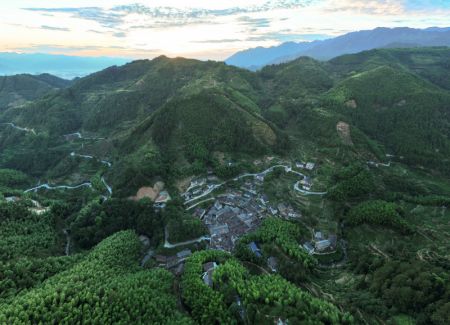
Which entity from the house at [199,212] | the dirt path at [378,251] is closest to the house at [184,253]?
the house at [199,212]

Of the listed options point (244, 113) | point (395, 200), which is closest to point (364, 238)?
point (395, 200)

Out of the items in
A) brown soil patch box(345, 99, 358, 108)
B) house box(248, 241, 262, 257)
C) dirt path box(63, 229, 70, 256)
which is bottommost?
dirt path box(63, 229, 70, 256)

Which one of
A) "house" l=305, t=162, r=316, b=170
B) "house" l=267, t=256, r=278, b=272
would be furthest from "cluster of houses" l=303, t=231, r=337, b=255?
"house" l=305, t=162, r=316, b=170

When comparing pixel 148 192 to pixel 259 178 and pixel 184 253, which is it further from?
pixel 259 178

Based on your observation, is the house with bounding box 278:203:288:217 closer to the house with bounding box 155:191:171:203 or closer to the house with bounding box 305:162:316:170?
the house with bounding box 305:162:316:170

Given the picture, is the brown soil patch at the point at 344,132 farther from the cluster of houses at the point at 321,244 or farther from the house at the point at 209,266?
the house at the point at 209,266
